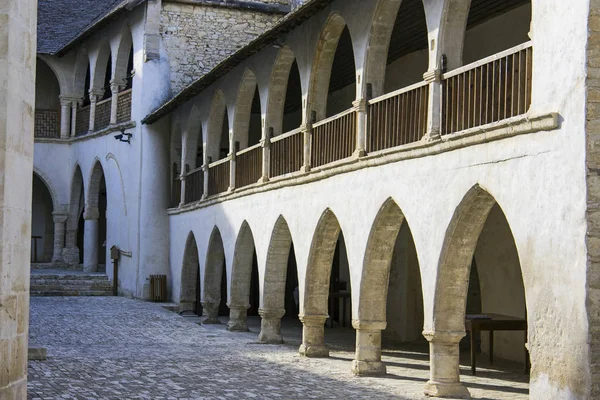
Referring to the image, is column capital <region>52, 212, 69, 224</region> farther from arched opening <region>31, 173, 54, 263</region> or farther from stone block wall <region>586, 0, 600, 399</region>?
stone block wall <region>586, 0, 600, 399</region>

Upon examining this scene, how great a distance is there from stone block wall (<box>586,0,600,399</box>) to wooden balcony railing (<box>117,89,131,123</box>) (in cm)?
1969

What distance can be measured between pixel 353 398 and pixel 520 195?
3170 mm

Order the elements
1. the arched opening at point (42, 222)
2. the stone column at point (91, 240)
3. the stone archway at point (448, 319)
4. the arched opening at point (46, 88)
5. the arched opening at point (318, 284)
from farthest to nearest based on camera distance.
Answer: the arched opening at point (42, 222) → the arched opening at point (46, 88) → the stone column at point (91, 240) → the arched opening at point (318, 284) → the stone archway at point (448, 319)

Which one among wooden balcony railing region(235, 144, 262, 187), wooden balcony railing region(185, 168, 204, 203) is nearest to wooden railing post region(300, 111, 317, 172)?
wooden balcony railing region(235, 144, 262, 187)

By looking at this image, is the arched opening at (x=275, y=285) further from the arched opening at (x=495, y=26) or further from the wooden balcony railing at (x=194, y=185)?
the wooden balcony railing at (x=194, y=185)

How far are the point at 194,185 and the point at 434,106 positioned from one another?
1263cm

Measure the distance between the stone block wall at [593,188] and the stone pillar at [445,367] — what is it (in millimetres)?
2976

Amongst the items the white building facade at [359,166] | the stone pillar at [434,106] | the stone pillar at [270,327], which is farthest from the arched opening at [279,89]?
the stone pillar at [434,106]

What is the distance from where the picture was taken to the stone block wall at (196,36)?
1037 inches

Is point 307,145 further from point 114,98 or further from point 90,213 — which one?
point 90,213

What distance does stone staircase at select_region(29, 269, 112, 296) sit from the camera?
87.0 ft

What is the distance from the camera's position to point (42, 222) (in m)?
34.0

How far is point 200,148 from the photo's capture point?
26766 mm

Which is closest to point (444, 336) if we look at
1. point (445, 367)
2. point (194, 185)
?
point (445, 367)
